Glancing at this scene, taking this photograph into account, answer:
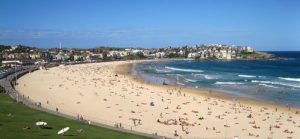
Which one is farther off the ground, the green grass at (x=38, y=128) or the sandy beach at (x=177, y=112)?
the green grass at (x=38, y=128)

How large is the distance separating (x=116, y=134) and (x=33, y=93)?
28543 millimetres

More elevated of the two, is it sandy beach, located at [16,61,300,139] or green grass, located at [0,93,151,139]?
green grass, located at [0,93,151,139]

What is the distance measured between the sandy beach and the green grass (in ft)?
11.5

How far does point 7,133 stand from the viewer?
25750 millimetres

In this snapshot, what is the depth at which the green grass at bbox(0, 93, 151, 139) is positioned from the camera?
85.8 ft

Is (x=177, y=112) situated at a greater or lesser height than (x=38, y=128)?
lesser

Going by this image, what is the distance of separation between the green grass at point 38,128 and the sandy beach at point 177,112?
138 inches

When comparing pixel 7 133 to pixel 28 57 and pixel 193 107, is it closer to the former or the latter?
pixel 193 107

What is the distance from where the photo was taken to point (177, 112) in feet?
138

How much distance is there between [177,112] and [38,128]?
1710 cm

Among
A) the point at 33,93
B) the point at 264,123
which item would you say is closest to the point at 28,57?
the point at 33,93

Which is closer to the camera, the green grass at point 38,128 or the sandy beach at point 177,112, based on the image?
the green grass at point 38,128

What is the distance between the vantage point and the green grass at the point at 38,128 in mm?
26156

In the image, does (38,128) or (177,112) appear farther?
(177,112)
